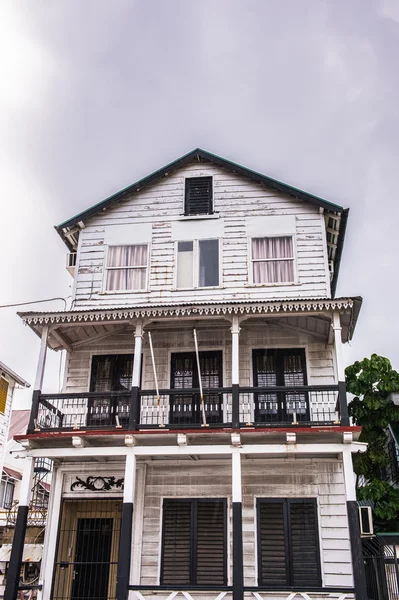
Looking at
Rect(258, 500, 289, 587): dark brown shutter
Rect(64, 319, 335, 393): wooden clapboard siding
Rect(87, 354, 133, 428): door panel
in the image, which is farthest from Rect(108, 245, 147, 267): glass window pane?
Rect(258, 500, 289, 587): dark brown shutter

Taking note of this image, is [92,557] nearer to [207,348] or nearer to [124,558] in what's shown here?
[124,558]

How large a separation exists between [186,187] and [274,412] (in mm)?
7673

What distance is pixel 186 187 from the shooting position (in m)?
19.0

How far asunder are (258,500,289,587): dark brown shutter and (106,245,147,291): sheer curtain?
722 cm

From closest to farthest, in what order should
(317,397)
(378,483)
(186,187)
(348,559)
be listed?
(348,559) < (317,397) < (378,483) < (186,187)

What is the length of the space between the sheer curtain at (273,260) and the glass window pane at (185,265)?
1.89 m

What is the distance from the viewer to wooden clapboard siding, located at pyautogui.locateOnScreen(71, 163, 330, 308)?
17.3 metres

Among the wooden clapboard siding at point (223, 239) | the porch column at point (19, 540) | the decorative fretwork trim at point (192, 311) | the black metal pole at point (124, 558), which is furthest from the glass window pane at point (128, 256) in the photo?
the black metal pole at point (124, 558)

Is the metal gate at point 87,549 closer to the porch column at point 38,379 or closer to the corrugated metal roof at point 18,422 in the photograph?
the porch column at point 38,379

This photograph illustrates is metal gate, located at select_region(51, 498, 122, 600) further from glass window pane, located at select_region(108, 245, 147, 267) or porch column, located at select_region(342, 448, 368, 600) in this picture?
glass window pane, located at select_region(108, 245, 147, 267)

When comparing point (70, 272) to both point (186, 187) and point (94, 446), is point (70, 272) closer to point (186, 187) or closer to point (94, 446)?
point (186, 187)

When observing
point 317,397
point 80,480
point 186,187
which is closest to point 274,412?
point 317,397

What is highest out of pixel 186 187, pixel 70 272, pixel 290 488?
pixel 186 187

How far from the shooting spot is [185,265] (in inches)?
711
